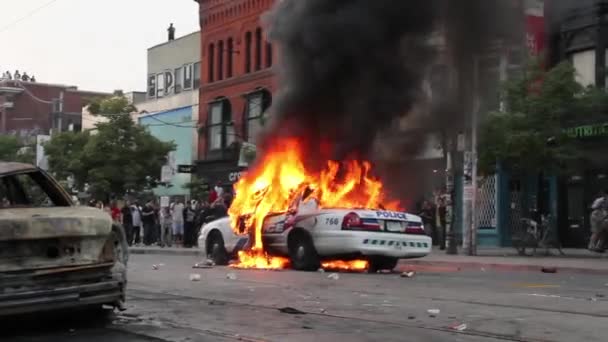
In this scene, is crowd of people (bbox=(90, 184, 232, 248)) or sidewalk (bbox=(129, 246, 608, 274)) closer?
sidewalk (bbox=(129, 246, 608, 274))

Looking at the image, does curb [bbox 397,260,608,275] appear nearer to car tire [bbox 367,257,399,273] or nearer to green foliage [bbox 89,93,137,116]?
car tire [bbox 367,257,399,273]

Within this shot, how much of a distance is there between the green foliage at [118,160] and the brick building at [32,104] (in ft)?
113

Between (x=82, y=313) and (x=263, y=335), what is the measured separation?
1929 millimetres

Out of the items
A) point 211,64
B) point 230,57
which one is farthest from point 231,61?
point 211,64

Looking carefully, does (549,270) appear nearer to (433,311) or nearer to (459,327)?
(433,311)

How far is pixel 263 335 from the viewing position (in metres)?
7.55

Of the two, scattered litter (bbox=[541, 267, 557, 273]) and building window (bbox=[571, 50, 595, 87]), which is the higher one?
building window (bbox=[571, 50, 595, 87])

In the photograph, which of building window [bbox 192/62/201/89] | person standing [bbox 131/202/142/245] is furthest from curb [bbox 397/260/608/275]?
building window [bbox 192/62/201/89]

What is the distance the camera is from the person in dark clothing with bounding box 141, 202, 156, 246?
3064 centimetres

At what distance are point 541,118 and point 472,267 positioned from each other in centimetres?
456

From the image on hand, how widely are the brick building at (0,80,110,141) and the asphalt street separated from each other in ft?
204

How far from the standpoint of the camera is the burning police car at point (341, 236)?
14.8 meters

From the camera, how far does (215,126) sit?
40.5 m

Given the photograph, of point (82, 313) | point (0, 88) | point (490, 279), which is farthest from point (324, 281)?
point (0, 88)
